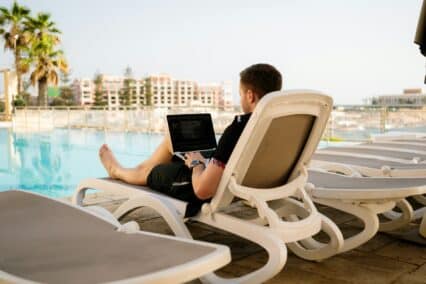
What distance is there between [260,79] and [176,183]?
65 centimetres

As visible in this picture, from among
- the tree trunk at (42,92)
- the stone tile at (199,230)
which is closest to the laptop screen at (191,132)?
the stone tile at (199,230)

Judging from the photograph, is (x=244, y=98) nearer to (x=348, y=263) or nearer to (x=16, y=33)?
(x=348, y=263)

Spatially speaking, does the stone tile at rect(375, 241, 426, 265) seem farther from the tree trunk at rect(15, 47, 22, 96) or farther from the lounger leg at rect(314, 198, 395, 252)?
the tree trunk at rect(15, 47, 22, 96)

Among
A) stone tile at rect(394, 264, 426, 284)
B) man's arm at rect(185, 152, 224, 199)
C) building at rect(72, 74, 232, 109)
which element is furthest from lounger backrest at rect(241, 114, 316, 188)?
building at rect(72, 74, 232, 109)

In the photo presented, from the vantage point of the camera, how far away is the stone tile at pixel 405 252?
101 inches

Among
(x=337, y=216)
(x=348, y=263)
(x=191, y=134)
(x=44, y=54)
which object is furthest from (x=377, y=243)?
(x=44, y=54)

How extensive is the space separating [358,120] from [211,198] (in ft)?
28.1

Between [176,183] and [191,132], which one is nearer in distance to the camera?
[176,183]

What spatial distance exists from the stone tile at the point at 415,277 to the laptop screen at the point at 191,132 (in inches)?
47.9

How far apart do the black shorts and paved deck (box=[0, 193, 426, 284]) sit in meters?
0.36

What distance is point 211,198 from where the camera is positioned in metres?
2.22

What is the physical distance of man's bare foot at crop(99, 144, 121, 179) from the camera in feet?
9.94

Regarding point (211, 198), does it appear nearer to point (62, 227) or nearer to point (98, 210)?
point (98, 210)

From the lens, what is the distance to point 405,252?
8.82 feet
